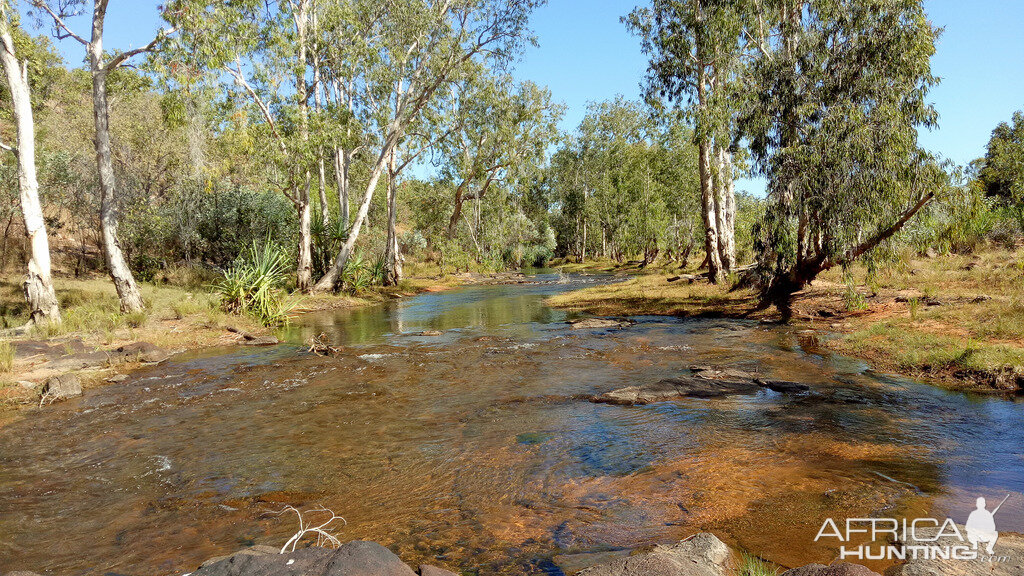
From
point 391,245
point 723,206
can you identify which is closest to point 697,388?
point 723,206

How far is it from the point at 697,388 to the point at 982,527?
431 cm

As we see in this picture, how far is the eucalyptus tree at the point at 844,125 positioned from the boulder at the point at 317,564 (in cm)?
1367

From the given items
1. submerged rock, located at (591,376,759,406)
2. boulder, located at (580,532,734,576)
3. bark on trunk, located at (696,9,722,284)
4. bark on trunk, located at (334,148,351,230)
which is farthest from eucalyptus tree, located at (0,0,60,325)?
bark on trunk, located at (696,9,722,284)

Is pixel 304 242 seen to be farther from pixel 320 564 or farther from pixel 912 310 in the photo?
pixel 320 564

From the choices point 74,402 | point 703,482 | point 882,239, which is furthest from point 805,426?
point 74,402

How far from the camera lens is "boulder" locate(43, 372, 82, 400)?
8500mm

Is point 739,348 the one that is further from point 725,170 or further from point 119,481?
point 725,170

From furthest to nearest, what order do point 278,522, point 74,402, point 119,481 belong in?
1. point 74,402
2. point 119,481
3. point 278,522

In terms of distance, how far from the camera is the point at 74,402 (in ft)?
27.7

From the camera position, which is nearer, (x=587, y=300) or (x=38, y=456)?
(x=38, y=456)

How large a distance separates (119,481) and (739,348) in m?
10.6

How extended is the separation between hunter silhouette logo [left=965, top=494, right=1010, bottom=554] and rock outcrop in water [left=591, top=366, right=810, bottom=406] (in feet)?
12.1

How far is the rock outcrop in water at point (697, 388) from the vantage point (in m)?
7.85

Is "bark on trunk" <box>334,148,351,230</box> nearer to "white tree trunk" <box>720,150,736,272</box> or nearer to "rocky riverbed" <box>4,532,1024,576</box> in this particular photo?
"white tree trunk" <box>720,150,736,272</box>
